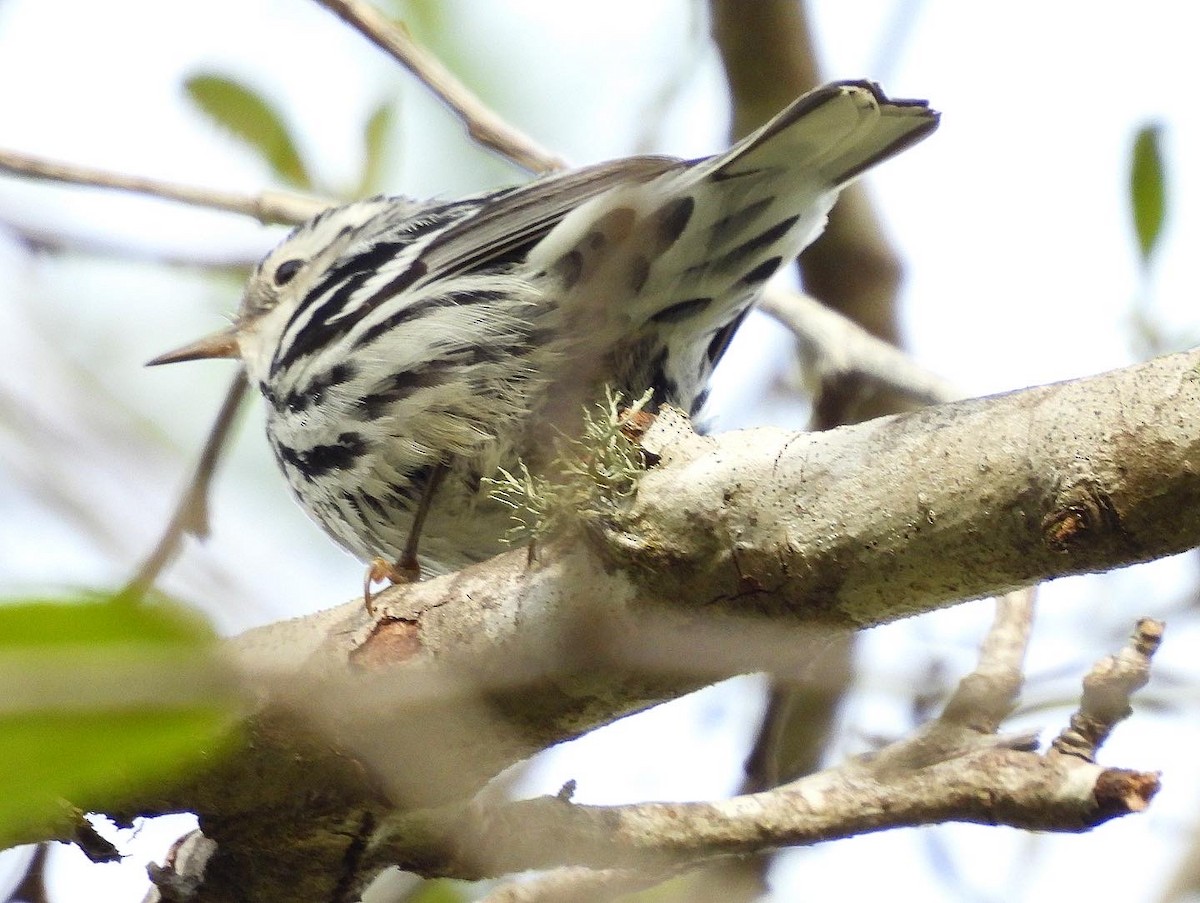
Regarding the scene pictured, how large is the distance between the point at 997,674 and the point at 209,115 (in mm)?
2972

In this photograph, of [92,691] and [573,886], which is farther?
[573,886]

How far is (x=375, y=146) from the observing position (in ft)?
15.2

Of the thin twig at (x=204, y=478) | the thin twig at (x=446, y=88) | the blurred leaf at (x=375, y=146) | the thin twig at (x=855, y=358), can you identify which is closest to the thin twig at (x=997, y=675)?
the thin twig at (x=855, y=358)

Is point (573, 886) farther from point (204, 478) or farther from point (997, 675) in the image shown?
point (204, 478)

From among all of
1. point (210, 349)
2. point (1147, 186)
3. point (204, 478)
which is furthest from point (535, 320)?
point (210, 349)

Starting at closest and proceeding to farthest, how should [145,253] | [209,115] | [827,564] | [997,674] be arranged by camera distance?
1. [827,564]
2. [997,674]
3. [145,253]
4. [209,115]

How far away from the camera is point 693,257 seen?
133 inches

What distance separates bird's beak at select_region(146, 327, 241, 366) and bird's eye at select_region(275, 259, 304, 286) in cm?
24

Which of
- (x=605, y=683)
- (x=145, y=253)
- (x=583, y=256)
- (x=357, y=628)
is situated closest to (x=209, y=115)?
(x=145, y=253)

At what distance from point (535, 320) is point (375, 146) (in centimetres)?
155

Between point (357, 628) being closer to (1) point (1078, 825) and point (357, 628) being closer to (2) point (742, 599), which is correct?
(2) point (742, 599)

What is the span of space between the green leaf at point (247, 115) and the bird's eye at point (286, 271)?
0.39m

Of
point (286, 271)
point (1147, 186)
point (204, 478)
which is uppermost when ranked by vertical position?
point (286, 271)

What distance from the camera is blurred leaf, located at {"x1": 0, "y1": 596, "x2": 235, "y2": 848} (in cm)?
72
